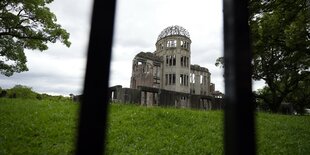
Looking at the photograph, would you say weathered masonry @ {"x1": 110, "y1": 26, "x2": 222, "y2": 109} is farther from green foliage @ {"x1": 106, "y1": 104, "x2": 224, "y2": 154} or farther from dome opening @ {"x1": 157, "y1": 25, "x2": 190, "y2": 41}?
green foliage @ {"x1": 106, "y1": 104, "x2": 224, "y2": 154}

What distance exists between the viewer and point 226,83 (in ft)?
3.42

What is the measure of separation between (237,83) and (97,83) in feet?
1.81

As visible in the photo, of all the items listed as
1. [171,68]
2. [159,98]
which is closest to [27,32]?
[159,98]

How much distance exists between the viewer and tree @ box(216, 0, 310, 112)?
9773 millimetres

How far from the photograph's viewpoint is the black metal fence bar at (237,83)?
97 centimetres

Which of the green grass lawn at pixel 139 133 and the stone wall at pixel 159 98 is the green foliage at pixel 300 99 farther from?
the green grass lawn at pixel 139 133

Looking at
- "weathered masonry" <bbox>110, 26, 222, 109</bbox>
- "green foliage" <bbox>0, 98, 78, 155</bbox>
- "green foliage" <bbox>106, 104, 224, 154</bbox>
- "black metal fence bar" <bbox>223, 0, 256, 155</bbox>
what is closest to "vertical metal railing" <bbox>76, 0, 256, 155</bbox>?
"black metal fence bar" <bbox>223, 0, 256, 155</bbox>

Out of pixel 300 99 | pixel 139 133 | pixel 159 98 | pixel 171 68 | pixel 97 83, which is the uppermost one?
pixel 171 68

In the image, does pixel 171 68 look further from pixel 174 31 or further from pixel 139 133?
Answer: pixel 139 133

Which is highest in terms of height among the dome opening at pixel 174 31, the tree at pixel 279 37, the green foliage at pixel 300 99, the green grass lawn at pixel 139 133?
the dome opening at pixel 174 31

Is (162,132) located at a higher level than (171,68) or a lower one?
lower

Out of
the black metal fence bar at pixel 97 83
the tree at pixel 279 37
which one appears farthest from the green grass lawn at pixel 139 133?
the black metal fence bar at pixel 97 83

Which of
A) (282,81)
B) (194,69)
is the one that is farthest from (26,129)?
(194,69)

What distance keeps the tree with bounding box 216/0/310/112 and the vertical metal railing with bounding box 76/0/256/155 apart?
5.07 m
